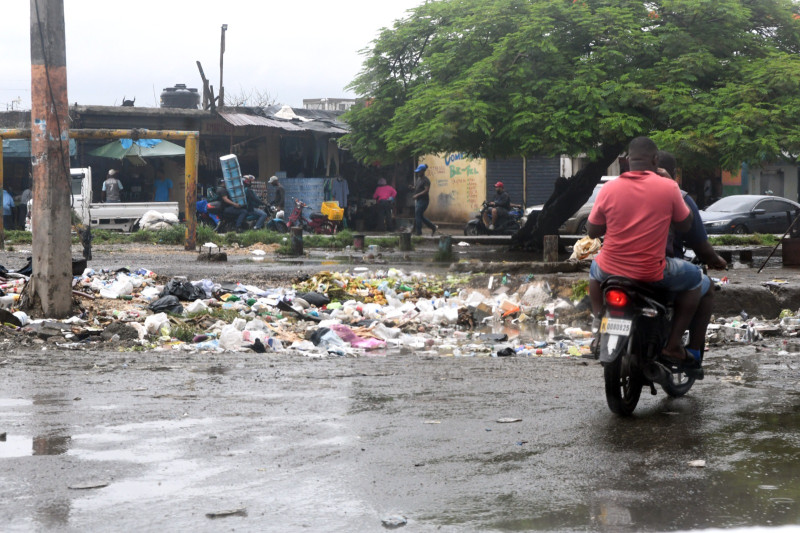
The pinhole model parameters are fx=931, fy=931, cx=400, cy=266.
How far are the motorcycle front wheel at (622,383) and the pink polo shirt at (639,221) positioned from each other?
0.48m

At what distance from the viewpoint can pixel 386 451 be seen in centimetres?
446

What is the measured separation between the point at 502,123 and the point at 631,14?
10.7 ft

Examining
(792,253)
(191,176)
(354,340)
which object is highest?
(191,176)

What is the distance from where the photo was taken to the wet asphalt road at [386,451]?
3496mm

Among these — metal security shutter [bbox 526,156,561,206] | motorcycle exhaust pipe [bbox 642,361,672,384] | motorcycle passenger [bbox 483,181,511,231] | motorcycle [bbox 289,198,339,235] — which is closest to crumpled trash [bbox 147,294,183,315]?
motorcycle exhaust pipe [bbox 642,361,672,384]

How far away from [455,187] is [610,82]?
63.4 feet

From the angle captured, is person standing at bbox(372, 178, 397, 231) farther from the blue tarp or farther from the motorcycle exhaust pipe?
the motorcycle exhaust pipe

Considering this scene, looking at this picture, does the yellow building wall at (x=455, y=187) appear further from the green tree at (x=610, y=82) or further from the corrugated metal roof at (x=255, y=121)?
the green tree at (x=610, y=82)

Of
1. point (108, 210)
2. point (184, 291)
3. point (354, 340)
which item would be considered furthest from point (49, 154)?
point (108, 210)

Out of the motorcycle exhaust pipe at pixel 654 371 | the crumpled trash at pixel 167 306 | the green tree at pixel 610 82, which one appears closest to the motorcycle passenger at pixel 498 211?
the green tree at pixel 610 82

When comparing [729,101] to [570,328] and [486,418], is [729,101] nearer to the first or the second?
[570,328]

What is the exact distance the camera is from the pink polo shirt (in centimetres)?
512

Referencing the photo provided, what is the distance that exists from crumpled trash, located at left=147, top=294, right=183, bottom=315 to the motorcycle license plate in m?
6.12

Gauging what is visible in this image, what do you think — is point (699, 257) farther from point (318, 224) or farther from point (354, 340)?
point (318, 224)
